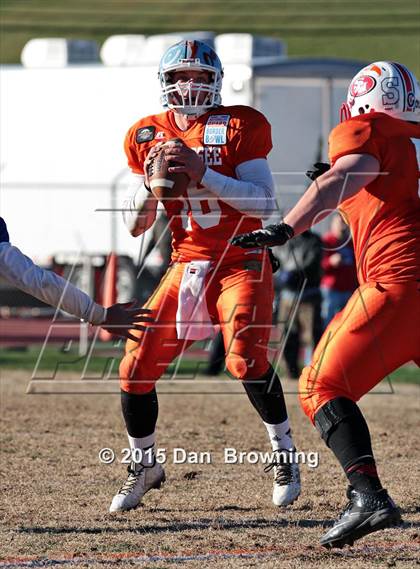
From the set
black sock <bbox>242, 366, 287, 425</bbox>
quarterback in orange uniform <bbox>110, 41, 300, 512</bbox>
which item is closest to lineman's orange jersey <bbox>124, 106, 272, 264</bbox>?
quarterback in orange uniform <bbox>110, 41, 300, 512</bbox>

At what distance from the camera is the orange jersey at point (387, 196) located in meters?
4.84

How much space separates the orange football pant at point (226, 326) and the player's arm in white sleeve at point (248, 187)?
0.29 metres

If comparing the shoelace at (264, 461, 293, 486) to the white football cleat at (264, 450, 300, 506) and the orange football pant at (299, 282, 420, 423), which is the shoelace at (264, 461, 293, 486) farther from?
the orange football pant at (299, 282, 420, 423)

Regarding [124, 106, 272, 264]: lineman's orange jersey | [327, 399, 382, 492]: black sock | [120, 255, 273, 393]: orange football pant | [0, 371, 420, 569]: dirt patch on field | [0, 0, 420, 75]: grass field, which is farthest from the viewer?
[0, 0, 420, 75]: grass field

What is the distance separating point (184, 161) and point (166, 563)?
1869mm

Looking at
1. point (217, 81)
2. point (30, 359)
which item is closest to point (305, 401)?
point (217, 81)

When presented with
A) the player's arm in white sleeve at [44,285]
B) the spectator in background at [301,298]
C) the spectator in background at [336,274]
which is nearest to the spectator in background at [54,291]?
the player's arm in white sleeve at [44,285]

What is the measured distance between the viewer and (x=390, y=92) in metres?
5.16

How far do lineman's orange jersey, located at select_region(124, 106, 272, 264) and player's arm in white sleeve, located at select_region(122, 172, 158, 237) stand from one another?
0.30 ft

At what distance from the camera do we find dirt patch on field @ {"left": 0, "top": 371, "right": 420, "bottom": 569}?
510cm

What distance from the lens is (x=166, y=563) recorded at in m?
4.94

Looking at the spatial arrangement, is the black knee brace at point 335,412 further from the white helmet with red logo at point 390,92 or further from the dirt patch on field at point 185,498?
the white helmet with red logo at point 390,92

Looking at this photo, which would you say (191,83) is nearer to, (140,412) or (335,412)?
(140,412)

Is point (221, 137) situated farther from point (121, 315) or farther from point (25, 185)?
point (25, 185)
